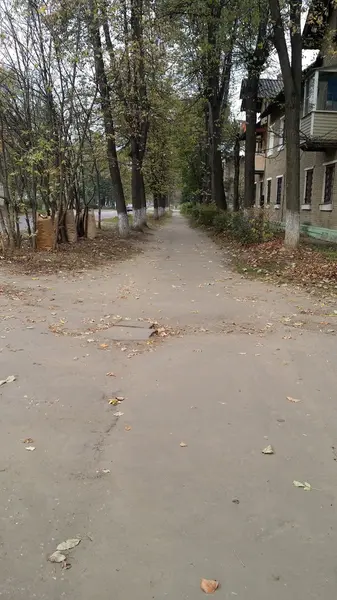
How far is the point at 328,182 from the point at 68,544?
62.7ft

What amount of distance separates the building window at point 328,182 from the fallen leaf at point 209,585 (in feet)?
60.0

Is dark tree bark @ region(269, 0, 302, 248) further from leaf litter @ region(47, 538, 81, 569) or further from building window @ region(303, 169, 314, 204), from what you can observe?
leaf litter @ region(47, 538, 81, 569)

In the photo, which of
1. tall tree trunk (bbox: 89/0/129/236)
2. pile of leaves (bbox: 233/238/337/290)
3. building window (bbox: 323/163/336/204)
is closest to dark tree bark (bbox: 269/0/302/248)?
pile of leaves (bbox: 233/238/337/290)

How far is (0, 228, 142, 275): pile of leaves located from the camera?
11289 mm

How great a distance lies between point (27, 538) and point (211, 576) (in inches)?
41.5

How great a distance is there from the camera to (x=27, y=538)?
101 inches

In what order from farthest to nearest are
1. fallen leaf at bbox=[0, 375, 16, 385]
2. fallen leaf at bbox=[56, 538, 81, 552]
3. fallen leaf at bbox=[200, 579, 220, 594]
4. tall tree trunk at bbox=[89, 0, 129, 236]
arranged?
tall tree trunk at bbox=[89, 0, 129, 236], fallen leaf at bbox=[0, 375, 16, 385], fallen leaf at bbox=[56, 538, 81, 552], fallen leaf at bbox=[200, 579, 220, 594]

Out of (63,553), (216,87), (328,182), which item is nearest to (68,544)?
(63,553)

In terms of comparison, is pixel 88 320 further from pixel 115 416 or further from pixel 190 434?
pixel 190 434

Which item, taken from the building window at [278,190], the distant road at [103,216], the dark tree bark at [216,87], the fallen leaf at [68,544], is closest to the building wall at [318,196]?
the building window at [278,190]

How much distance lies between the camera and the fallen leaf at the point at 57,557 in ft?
7.93

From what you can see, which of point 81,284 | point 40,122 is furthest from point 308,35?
point 81,284

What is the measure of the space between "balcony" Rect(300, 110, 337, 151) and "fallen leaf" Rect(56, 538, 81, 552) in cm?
1753

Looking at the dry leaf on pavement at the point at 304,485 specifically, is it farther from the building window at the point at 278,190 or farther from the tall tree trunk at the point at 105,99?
the building window at the point at 278,190
